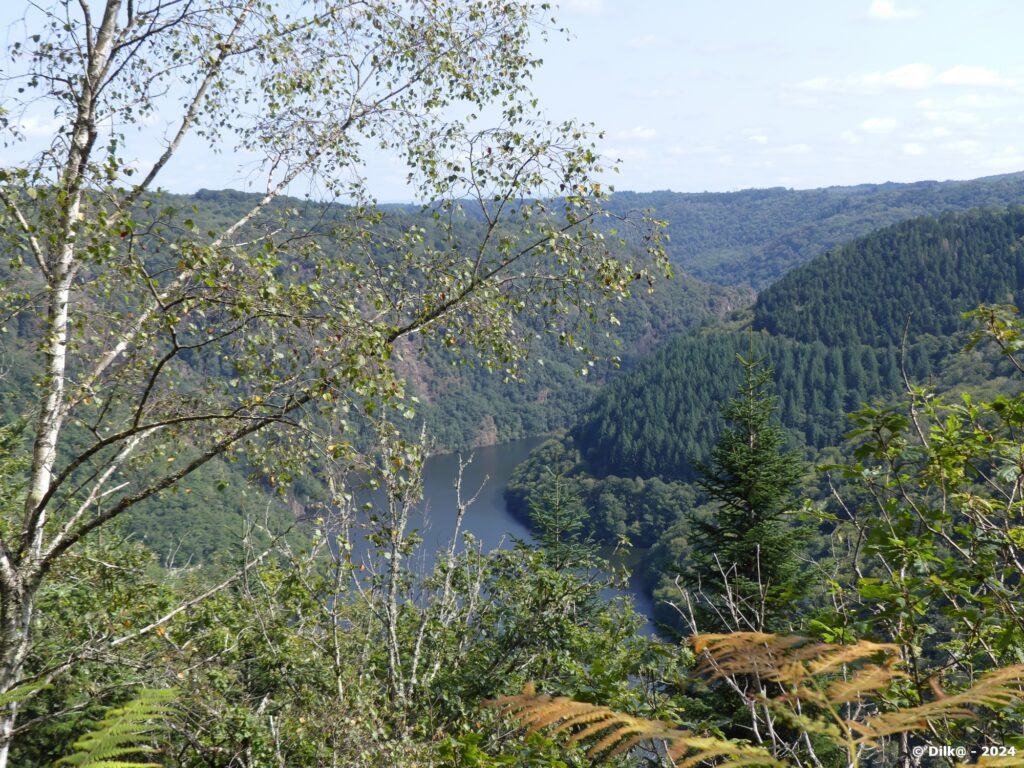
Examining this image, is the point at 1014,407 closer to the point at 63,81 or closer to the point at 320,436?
the point at 320,436

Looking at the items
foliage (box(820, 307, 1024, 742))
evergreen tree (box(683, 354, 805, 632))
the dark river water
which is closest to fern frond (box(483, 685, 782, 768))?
foliage (box(820, 307, 1024, 742))

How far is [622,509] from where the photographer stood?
301ft

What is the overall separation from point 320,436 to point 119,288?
173 cm

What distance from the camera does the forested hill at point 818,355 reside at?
100062 mm

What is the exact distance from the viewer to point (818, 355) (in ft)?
376

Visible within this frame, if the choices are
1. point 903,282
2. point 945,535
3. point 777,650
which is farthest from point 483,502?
point 777,650

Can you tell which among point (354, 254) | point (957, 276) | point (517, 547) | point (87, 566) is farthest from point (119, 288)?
point (957, 276)

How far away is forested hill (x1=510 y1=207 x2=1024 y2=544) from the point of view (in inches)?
3939

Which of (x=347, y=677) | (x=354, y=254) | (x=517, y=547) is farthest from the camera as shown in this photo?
(x=517, y=547)

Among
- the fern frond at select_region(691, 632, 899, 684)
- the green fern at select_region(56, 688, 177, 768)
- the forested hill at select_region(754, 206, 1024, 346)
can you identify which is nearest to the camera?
the fern frond at select_region(691, 632, 899, 684)

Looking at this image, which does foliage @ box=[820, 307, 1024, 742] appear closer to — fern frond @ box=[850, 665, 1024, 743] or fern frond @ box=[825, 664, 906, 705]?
fern frond @ box=[850, 665, 1024, 743]

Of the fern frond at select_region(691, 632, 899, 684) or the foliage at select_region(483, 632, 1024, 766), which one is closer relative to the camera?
→ the foliage at select_region(483, 632, 1024, 766)

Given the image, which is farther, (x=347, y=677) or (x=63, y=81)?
(x=347, y=677)

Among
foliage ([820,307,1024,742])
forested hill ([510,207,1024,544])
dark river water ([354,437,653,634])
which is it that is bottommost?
dark river water ([354,437,653,634])
